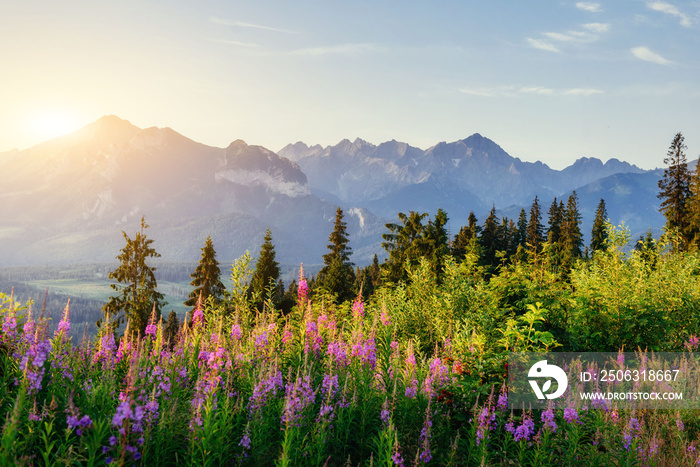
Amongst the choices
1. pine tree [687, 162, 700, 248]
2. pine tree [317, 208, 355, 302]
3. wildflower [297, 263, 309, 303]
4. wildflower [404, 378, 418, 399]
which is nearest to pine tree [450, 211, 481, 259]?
pine tree [317, 208, 355, 302]

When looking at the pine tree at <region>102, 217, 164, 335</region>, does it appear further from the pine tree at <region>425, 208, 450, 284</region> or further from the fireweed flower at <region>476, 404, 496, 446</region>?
the fireweed flower at <region>476, 404, 496, 446</region>

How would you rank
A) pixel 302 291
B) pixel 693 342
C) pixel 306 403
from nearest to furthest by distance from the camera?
pixel 306 403, pixel 693 342, pixel 302 291

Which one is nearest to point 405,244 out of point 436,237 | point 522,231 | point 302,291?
point 436,237

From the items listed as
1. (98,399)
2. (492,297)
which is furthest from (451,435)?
(492,297)

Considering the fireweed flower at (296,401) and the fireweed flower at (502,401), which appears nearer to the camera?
the fireweed flower at (296,401)

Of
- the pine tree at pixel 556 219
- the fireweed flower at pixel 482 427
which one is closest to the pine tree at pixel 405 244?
the fireweed flower at pixel 482 427

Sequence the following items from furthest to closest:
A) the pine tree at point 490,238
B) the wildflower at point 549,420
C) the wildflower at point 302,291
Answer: the pine tree at point 490,238, the wildflower at point 302,291, the wildflower at point 549,420

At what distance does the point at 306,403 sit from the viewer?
4.90 meters

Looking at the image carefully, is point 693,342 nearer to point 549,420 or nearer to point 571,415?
point 571,415

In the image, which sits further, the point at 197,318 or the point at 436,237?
the point at 436,237

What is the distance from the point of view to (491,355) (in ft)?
22.4

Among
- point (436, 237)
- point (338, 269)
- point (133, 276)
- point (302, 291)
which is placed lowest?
point (133, 276)

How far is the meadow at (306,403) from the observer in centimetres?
406

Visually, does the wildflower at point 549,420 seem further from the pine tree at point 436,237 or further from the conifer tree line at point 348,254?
the pine tree at point 436,237
